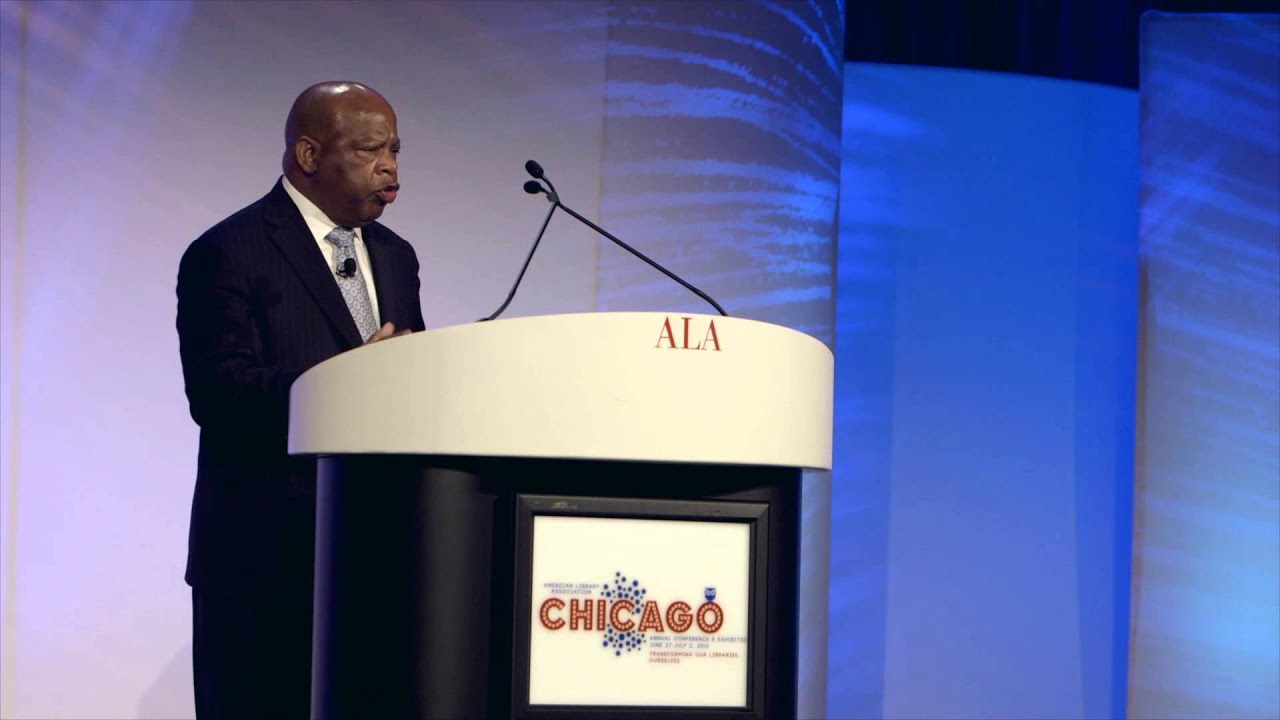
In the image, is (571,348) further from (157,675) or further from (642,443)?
(157,675)

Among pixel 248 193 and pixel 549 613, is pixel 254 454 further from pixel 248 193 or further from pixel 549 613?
pixel 248 193

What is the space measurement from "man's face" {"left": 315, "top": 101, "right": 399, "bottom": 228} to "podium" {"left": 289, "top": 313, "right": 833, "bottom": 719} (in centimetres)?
70

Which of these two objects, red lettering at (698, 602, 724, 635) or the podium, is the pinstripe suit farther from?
red lettering at (698, 602, 724, 635)

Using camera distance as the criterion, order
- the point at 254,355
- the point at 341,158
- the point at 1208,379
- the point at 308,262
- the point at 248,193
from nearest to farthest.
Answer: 1. the point at 254,355
2. the point at 308,262
3. the point at 341,158
4. the point at 248,193
5. the point at 1208,379

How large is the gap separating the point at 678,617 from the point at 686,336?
0.34 m

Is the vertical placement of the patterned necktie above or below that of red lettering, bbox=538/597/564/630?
above

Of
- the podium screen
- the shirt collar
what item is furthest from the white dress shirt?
the podium screen

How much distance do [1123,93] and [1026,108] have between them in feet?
1.12

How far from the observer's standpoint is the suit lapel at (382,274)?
86.3 inches

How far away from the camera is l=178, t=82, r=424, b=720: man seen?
1972 millimetres

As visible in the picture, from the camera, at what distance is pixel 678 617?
60.2 inches

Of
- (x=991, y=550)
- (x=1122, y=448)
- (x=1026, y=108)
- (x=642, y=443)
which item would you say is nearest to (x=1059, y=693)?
(x=991, y=550)

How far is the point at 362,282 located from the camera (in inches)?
85.8

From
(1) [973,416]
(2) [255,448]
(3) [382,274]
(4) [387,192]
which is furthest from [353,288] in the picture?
(1) [973,416]
